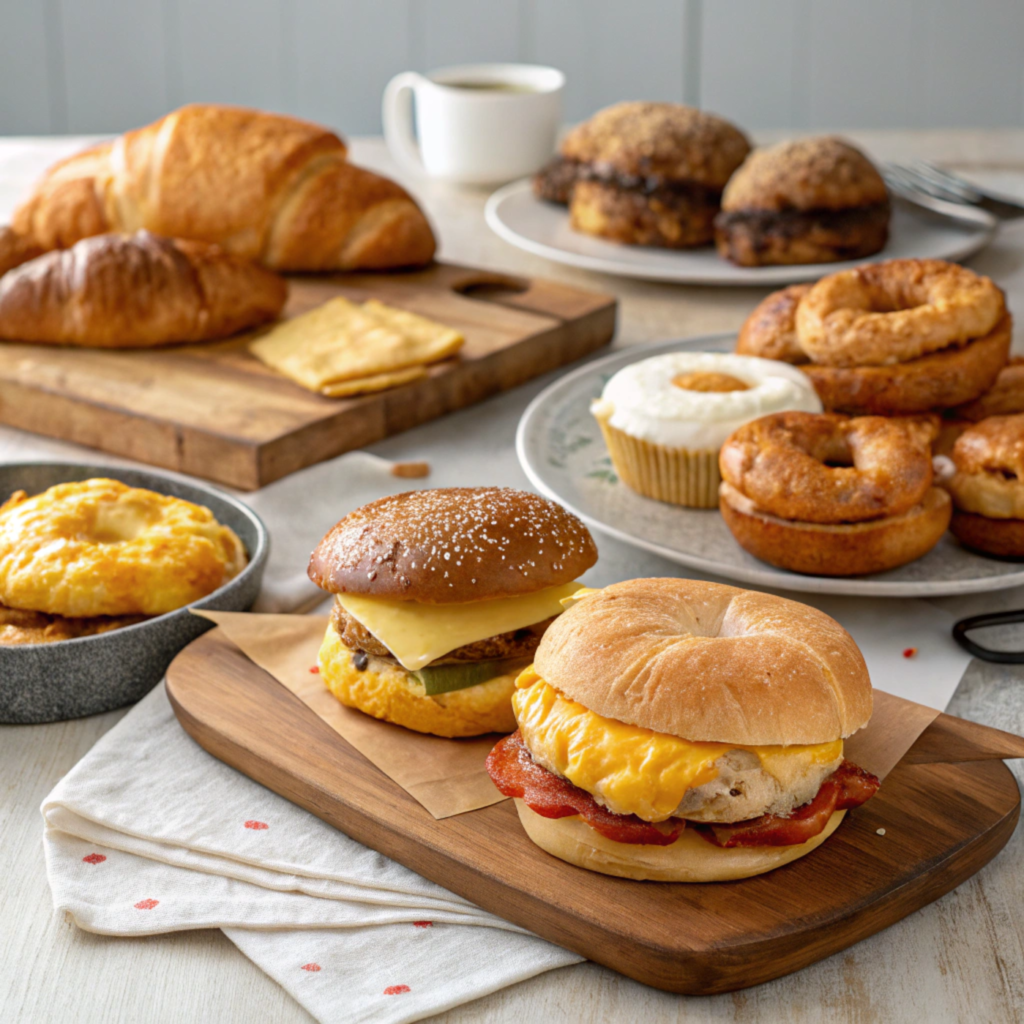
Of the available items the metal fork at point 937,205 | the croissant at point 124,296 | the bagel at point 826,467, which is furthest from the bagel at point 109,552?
the metal fork at point 937,205

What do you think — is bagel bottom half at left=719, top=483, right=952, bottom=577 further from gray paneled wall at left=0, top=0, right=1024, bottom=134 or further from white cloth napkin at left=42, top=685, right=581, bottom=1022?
gray paneled wall at left=0, top=0, right=1024, bottom=134

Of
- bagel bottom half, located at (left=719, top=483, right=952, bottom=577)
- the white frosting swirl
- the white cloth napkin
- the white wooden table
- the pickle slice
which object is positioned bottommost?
the white wooden table

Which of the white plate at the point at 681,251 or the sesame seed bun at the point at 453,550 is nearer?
the sesame seed bun at the point at 453,550

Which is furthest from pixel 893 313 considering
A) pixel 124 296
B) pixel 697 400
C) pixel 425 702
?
pixel 124 296

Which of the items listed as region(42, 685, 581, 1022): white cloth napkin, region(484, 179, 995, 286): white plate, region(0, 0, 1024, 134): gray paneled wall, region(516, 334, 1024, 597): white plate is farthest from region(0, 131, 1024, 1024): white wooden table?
region(0, 0, 1024, 134): gray paneled wall

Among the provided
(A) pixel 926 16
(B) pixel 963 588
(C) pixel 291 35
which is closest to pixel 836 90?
(A) pixel 926 16

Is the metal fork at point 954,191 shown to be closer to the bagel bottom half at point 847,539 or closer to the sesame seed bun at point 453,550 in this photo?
the bagel bottom half at point 847,539

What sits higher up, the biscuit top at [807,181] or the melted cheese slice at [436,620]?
the biscuit top at [807,181]
